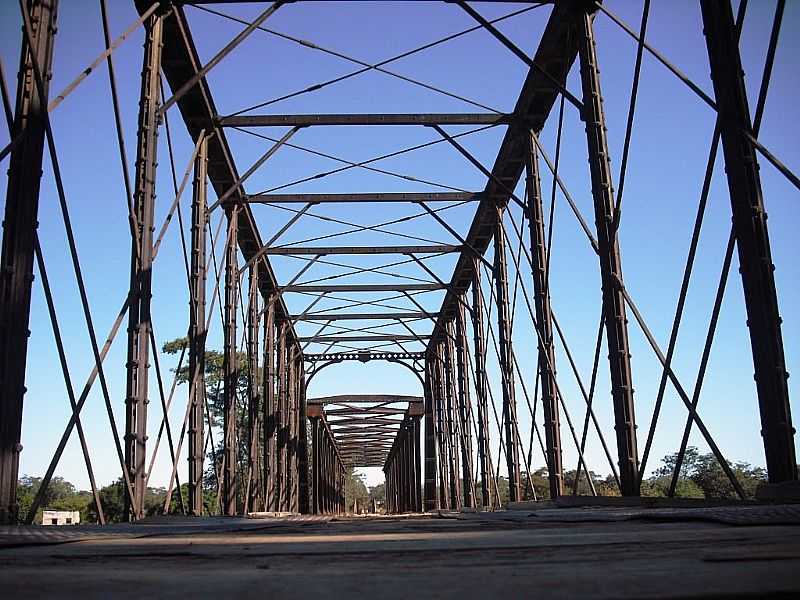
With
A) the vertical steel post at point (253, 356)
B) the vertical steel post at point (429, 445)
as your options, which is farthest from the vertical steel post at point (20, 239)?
the vertical steel post at point (429, 445)

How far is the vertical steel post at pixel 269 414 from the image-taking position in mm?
20906

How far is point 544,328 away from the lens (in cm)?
1224

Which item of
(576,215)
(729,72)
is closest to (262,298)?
(576,215)

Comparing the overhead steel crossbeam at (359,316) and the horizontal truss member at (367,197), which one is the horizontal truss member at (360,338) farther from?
the horizontal truss member at (367,197)

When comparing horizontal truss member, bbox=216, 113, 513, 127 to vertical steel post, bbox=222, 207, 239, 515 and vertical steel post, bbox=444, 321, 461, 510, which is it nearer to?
vertical steel post, bbox=222, 207, 239, 515

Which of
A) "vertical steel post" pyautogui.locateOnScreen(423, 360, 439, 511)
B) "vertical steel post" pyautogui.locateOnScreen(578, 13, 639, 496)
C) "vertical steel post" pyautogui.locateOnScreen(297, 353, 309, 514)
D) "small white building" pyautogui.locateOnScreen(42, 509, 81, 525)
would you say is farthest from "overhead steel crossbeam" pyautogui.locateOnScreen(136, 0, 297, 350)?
"small white building" pyautogui.locateOnScreen(42, 509, 81, 525)

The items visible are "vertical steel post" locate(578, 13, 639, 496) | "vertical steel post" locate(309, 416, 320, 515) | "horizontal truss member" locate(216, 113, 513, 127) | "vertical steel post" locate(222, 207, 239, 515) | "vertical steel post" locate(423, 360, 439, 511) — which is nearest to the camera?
"vertical steel post" locate(578, 13, 639, 496)

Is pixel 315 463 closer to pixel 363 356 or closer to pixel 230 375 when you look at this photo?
pixel 363 356

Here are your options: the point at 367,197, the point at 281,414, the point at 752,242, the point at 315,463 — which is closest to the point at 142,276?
the point at 752,242

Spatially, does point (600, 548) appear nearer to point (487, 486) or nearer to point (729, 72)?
point (729, 72)

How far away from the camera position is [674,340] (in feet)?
23.7

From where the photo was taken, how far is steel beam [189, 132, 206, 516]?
1113cm

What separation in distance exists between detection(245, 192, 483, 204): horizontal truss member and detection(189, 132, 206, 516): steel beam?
8.46ft

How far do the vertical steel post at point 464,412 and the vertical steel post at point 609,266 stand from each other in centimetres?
1157
